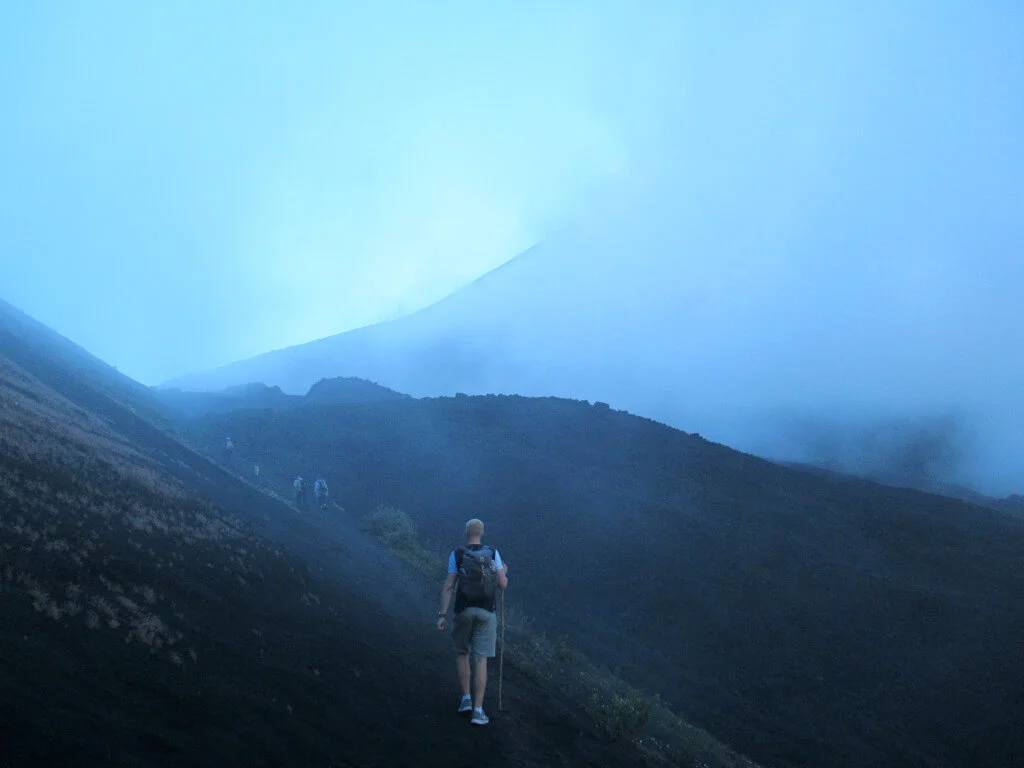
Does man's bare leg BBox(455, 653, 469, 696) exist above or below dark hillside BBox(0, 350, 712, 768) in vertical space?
above

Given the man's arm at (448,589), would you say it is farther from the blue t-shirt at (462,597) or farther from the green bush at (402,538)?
the green bush at (402,538)

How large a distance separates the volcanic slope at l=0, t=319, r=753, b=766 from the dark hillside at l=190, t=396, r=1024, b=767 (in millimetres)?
9282

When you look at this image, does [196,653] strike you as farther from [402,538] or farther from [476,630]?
[402,538]

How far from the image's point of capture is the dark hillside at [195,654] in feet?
16.0

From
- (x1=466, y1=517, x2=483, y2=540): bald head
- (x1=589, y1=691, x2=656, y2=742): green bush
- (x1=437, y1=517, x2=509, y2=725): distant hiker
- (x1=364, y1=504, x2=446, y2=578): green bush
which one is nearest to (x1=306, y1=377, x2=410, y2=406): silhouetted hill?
(x1=364, y1=504, x2=446, y2=578): green bush

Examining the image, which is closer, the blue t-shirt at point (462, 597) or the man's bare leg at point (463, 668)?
the blue t-shirt at point (462, 597)

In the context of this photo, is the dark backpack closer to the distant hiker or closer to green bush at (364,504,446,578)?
the distant hiker

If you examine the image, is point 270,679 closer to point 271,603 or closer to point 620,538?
point 271,603

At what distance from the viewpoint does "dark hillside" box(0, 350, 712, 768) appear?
486 centimetres

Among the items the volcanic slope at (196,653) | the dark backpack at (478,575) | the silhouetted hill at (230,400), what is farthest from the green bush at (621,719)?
the silhouetted hill at (230,400)

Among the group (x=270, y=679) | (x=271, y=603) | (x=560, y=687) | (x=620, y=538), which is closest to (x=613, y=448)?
(x=620, y=538)

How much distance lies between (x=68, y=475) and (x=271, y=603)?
207 inches

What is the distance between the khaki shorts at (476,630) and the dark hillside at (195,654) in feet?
3.19

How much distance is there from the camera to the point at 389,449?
4466cm
